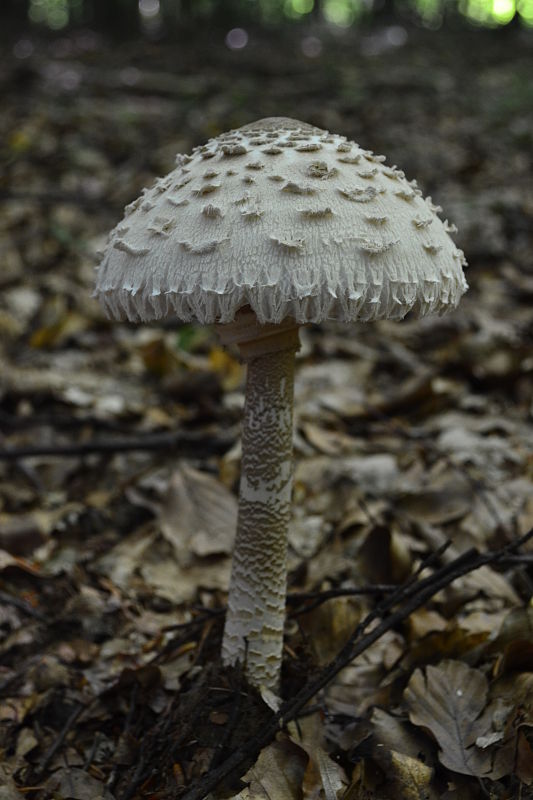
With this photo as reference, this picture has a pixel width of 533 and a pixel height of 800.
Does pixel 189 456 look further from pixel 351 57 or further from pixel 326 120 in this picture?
pixel 351 57

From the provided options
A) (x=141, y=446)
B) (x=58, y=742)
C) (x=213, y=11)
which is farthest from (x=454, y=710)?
(x=213, y=11)

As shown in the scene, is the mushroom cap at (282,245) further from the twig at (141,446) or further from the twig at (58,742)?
the twig at (141,446)

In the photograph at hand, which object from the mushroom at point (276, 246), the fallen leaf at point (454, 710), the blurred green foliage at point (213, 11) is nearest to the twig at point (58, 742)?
the fallen leaf at point (454, 710)

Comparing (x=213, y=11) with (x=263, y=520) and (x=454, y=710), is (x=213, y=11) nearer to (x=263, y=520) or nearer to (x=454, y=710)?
(x=263, y=520)

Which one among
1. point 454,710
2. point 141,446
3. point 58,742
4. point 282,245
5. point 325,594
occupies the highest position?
point 282,245

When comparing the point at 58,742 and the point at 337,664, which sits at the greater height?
the point at 337,664

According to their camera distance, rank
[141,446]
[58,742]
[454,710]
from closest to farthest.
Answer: [454,710]
[58,742]
[141,446]

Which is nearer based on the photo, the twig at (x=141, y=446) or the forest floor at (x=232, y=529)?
the forest floor at (x=232, y=529)

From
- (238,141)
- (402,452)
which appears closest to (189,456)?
(402,452)
